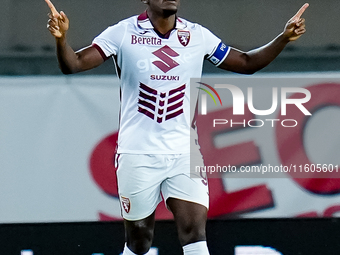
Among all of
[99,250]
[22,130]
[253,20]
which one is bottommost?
[99,250]

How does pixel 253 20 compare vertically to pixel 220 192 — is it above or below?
above

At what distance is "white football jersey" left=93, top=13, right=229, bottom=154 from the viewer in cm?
297

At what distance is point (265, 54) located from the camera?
313cm

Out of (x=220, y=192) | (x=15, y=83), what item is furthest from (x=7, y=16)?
(x=220, y=192)

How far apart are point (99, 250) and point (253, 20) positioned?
1.99m

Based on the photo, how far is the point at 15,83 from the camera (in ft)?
12.7

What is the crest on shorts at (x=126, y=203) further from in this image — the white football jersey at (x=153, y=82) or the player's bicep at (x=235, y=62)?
the player's bicep at (x=235, y=62)

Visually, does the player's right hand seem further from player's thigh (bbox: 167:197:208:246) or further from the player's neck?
player's thigh (bbox: 167:197:208:246)

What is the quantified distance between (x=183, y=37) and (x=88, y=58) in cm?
54

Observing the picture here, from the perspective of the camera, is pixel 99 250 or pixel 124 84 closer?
pixel 124 84


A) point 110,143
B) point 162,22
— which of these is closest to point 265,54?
point 162,22

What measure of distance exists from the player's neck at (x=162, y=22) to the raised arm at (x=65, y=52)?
0.36 meters

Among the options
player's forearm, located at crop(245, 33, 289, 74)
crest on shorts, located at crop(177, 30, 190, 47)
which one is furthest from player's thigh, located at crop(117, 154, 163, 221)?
player's forearm, located at crop(245, 33, 289, 74)

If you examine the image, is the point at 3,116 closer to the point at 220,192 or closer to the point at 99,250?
the point at 99,250
